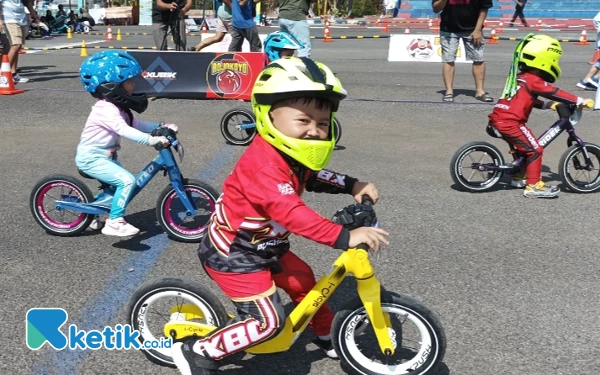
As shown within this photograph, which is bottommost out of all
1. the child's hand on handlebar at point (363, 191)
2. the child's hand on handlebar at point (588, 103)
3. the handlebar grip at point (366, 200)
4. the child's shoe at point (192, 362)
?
the child's shoe at point (192, 362)

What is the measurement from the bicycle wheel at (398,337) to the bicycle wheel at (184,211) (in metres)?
2.23

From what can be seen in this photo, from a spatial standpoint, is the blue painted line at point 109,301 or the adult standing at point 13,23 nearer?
the blue painted line at point 109,301

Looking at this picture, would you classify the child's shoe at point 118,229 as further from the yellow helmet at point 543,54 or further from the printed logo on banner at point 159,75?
the printed logo on banner at point 159,75

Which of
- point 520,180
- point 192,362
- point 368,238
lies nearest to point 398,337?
point 368,238

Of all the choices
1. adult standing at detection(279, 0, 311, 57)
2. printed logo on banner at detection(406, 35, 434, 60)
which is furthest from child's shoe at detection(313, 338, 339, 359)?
printed logo on banner at detection(406, 35, 434, 60)

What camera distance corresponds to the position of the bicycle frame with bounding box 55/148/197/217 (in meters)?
5.04

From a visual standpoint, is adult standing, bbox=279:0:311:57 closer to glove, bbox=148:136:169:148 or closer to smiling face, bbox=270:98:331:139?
glove, bbox=148:136:169:148

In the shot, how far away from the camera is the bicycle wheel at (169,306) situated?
10.6 ft

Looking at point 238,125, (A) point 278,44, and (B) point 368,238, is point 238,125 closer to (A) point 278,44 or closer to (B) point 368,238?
(A) point 278,44

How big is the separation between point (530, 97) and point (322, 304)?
13.9ft

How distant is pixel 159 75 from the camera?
1162 centimetres

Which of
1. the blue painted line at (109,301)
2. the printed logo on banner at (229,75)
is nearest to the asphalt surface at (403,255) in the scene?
the blue painted line at (109,301)

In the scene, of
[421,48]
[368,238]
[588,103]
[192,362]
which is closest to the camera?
[368,238]

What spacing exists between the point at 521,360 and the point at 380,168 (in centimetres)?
412
